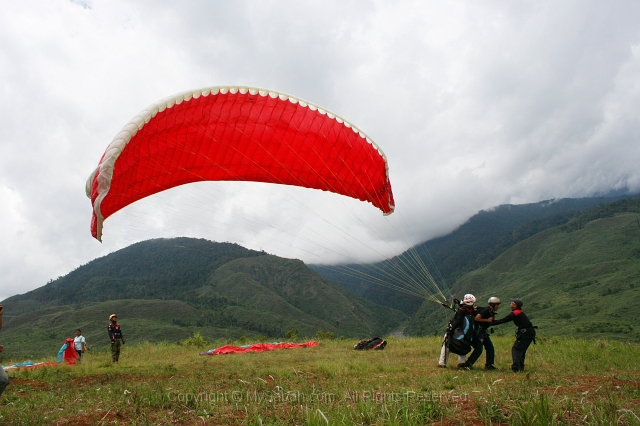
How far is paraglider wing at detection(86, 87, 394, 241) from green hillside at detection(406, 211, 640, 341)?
58.4 meters

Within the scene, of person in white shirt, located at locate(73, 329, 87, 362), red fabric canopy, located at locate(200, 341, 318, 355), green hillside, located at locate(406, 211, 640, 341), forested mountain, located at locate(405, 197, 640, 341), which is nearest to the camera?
person in white shirt, located at locate(73, 329, 87, 362)

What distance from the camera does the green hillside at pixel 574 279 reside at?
232 feet

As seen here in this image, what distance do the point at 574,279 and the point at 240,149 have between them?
114 m

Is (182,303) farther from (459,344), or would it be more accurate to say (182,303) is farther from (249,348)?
(459,344)

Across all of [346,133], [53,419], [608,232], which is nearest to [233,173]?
[346,133]

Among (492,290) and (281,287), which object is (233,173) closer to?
(492,290)

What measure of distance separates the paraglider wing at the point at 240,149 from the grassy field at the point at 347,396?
2.60 metres

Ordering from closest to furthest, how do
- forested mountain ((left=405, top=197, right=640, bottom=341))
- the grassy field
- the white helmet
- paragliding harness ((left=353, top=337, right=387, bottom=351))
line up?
the grassy field, the white helmet, paragliding harness ((left=353, top=337, right=387, bottom=351)), forested mountain ((left=405, top=197, right=640, bottom=341))

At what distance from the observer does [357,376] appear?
20.9 ft

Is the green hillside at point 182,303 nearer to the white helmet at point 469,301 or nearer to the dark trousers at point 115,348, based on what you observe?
the dark trousers at point 115,348

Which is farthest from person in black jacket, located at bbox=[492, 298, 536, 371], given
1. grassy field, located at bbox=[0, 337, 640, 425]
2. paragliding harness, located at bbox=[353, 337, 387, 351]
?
paragliding harness, located at bbox=[353, 337, 387, 351]

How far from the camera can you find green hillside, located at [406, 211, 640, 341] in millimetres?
70750

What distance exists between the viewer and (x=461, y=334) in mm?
7145

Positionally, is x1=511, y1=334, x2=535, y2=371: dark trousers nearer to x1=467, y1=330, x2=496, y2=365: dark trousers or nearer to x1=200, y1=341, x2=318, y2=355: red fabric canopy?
x1=467, y1=330, x2=496, y2=365: dark trousers
